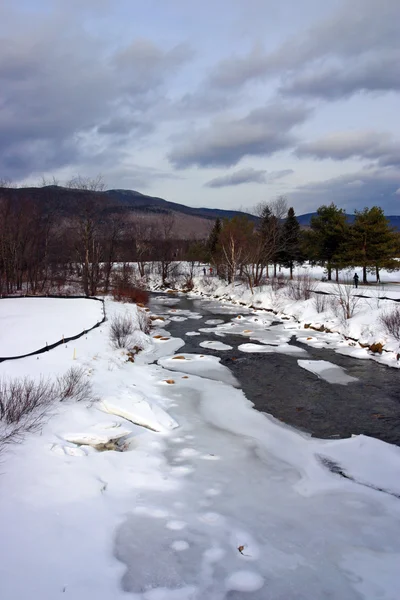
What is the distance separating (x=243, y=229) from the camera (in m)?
39.3

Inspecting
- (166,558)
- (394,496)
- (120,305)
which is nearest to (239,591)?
(166,558)

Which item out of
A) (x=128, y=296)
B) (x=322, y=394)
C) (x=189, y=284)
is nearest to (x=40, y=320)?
(x=322, y=394)

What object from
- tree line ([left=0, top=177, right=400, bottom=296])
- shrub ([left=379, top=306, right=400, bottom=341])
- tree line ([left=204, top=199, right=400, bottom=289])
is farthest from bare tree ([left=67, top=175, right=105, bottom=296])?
shrub ([left=379, top=306, right=400, bottom=341])

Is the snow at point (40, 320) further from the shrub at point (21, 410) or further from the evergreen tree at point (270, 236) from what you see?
the evergreen tree at point (270, 236)

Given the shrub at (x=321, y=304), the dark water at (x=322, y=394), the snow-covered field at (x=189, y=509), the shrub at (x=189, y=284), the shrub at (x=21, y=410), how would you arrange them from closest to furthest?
the snow-covered field at (x=189, y=509) < the shrub at (x=21, y=410) < the dark water at (x=322, y=394) < the shrub at (x=321, y=304) < the shrub at (x=189, y=284)

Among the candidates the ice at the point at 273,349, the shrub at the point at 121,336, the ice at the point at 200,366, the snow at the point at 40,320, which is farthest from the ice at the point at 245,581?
the ice at the point at 273,349

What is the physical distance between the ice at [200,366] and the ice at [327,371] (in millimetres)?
2960

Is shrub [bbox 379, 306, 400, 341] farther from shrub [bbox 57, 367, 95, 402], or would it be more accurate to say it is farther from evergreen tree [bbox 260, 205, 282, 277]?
evergreen tree [bbox 260, 205, 282, 277]

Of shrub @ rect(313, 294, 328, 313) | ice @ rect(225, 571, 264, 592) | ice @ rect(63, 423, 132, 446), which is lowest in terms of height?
ice @ rect(225, 571, 264, 592)

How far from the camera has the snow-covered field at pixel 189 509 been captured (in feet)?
12.2

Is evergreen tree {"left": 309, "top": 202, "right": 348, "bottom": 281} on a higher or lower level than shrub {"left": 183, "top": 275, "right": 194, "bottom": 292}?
higher

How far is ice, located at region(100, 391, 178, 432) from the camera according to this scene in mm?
8039

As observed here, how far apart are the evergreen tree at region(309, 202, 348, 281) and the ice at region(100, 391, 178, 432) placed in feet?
94.9

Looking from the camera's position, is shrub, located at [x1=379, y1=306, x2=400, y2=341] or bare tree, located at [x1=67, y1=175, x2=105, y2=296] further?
bare tree, located at [x1=67, y1=175, x2=105, y2=296]
